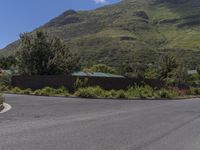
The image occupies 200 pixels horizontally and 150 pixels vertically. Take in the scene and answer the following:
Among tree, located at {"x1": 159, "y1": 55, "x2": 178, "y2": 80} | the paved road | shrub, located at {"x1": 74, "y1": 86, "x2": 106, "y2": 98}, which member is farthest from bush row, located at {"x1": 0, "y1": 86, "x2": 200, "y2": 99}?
tree, located at {"x1": 159, "y1": 55, "x2": 178, "y2": 80}

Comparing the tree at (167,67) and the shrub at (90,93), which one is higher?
the tree at (167,67)

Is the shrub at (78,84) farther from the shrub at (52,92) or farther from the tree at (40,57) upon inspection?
the tree at (40,57)

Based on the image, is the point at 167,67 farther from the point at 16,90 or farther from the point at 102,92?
the point at 16,90

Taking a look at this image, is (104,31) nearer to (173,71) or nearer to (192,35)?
(192,35)

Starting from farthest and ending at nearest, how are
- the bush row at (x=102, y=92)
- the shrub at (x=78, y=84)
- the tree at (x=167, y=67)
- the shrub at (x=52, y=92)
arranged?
1. the tree at (x=167, y=67)
2. the shrub at (x=78, y=84)
3. the shrub at (x=52, y=92)
4. the bush row at (x=102, y=92)

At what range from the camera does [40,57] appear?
50500 millimetres

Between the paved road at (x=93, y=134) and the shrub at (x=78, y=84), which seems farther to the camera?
the shrub at (x=78, y=84)

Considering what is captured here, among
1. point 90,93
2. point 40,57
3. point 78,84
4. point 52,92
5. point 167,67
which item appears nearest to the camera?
point 90,93

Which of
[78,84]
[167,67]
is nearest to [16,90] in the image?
[78,84]

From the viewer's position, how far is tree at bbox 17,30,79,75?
165ft

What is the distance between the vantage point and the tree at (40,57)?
50219 mm

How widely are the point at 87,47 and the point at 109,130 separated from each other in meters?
141

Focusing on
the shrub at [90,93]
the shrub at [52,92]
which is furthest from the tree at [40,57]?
Result: the shrub at [90,93]

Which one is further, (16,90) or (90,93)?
(16,90)
